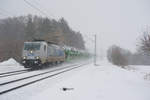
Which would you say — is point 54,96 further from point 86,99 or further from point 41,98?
point 86,99

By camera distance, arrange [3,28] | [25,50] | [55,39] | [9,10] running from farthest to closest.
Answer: [3,28], [55,39], [9,10], [25,50]

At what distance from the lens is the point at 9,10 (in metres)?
16.6

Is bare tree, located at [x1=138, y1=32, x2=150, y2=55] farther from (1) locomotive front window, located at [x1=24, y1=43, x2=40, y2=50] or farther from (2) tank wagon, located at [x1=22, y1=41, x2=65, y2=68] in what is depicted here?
(1) locomotive front window, located at [x1=24, y1=43, x2=40, y2=50]

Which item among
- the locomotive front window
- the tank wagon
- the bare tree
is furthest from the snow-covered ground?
the bare tree

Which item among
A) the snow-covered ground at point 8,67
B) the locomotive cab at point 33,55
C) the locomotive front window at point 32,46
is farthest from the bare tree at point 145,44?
the snow-covered ground at point 8,67

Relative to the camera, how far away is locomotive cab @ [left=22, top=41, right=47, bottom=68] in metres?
14.5

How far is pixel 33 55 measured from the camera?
14641mm

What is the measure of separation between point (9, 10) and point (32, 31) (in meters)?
24.5

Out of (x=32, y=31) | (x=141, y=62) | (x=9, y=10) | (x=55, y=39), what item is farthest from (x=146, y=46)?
(x=141, y=62)

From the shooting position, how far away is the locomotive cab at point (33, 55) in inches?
571

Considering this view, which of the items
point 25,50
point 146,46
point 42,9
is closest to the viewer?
point 146,46

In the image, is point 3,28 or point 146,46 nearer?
point 146,46

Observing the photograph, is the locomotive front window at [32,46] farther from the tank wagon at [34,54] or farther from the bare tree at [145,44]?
the bare tree at [145,44]

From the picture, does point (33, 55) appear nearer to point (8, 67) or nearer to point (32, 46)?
point (32, 46)
